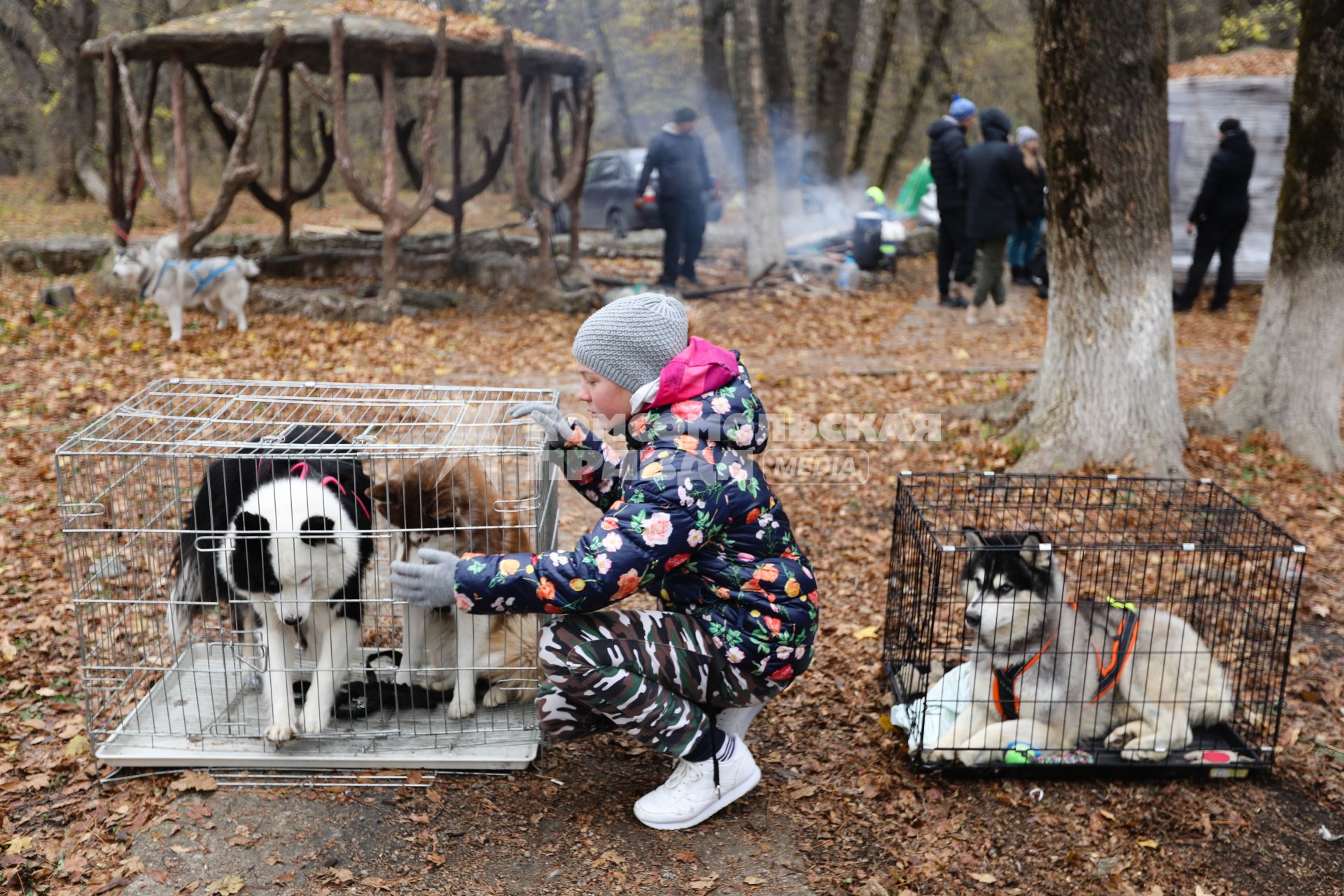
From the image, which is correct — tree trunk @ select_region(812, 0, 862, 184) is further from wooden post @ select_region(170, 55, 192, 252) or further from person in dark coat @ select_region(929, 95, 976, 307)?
wooden post @ select_region(170, 55, 192, 252)

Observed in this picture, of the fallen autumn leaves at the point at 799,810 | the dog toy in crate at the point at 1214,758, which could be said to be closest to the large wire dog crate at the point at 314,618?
the fallen autumn leaves at the point at 799,810

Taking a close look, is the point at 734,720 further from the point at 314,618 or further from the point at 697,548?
the point at 314,618

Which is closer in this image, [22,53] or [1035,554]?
[1035,554]

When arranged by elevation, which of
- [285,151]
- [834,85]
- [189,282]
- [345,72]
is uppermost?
[834,85]

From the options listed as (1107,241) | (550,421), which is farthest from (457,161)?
(550,421)

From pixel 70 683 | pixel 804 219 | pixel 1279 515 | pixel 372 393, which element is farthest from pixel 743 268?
pixel 70 683

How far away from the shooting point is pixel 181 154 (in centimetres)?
1046

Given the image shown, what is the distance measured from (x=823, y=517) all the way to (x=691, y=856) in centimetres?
303

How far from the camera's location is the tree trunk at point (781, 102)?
50.2 feet

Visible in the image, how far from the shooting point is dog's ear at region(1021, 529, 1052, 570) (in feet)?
10.7

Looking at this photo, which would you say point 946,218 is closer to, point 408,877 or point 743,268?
point 743,268

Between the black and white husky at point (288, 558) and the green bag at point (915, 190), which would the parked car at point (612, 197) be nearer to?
the green bag at point (915, 190)

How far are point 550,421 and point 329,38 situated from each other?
882 cm

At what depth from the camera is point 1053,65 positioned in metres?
5.73
